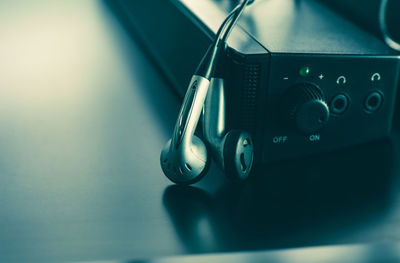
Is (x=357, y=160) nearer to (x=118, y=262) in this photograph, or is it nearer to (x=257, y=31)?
(x=257, y=31)

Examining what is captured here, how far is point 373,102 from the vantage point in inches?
22.8

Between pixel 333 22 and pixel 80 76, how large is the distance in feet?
1.19

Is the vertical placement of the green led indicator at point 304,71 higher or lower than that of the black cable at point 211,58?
lower

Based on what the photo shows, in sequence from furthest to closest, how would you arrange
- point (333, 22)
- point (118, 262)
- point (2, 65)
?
point (2, 65) → point (333, 22) → point (118, 262)

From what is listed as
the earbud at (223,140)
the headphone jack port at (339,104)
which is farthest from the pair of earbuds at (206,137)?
the headphone jack port at (339,104)

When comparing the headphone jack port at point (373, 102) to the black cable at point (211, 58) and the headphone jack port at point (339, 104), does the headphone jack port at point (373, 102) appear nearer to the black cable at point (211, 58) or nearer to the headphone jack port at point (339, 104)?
the headphone jack port at point (339, 104)

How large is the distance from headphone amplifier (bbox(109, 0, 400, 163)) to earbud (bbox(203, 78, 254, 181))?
0.02 m

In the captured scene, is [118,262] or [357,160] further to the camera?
[357,160]

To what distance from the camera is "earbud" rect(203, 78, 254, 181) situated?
0.50 m

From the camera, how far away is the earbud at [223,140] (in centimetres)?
50

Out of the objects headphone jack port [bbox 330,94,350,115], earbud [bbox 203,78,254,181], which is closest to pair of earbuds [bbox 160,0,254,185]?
earbud [bbox 203,78,254,181]

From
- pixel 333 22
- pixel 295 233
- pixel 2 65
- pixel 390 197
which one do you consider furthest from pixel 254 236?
pixel 2 65

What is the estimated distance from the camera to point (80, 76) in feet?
2.49

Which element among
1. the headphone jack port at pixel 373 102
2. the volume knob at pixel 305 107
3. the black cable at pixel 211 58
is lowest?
the headphone jack port at pixel 373 102
